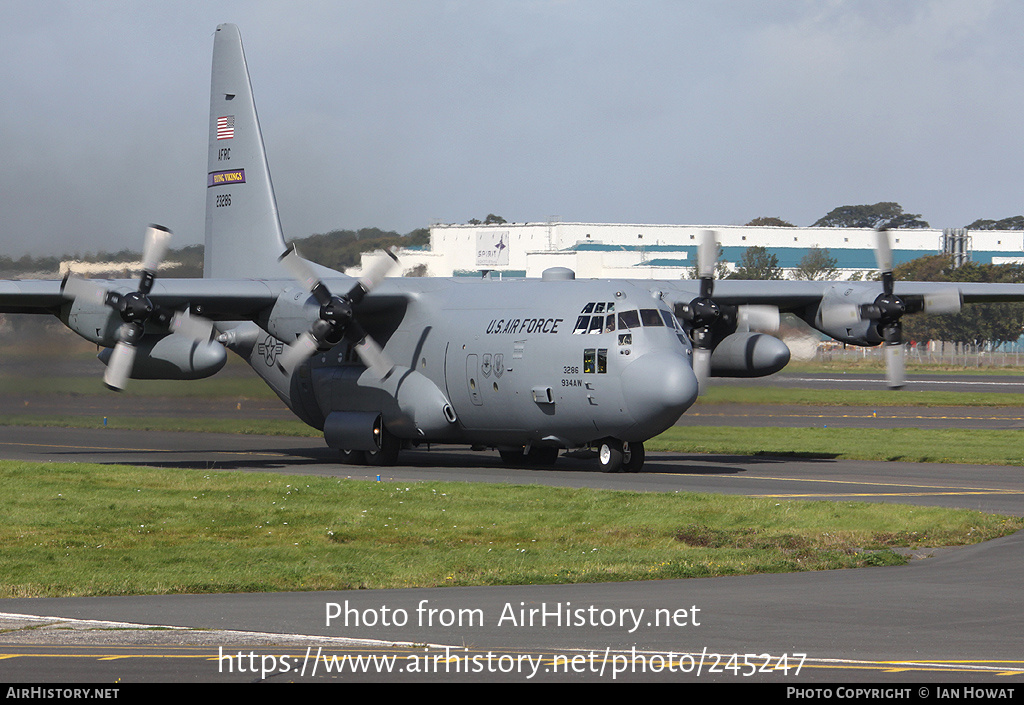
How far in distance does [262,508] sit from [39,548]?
4.27m

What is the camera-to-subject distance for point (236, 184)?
120 ft

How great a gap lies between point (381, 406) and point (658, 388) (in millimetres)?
7930

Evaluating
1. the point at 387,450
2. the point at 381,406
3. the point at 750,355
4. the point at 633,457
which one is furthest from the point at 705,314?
the point at 387,450

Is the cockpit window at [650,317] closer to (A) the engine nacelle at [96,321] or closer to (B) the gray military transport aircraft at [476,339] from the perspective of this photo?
(B) the gray military transport aircraft at [476,339]

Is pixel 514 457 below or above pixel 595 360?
below

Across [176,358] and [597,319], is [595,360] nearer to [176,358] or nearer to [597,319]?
[597,319]

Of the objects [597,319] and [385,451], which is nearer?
[597,319]

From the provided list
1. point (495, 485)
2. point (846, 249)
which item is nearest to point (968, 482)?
point (495, 485)

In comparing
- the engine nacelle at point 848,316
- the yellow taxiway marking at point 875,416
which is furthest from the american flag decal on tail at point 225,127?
the yellow taxiway marking at point 875,416

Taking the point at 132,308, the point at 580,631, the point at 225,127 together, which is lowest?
the point at 580,631

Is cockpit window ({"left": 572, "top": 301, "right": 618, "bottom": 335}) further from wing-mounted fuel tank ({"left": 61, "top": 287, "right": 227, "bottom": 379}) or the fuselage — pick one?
wing-mounted fuel tank ({"left": 61, "top": 287, "right": 227, "bottom": 379})

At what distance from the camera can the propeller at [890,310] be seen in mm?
31253

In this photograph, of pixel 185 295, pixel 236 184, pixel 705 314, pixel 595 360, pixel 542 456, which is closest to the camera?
pixel 595 360

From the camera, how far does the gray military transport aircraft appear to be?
27.0 meters
